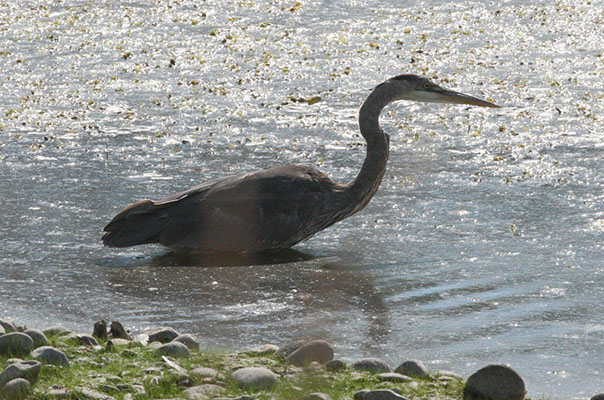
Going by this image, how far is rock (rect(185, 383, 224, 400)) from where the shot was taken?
4.99m

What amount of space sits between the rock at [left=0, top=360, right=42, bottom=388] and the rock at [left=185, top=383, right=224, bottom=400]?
744mm

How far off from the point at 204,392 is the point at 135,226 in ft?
11.6

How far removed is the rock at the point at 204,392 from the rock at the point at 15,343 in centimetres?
→ 105

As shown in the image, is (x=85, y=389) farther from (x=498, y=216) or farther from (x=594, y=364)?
(x=498, y=216)

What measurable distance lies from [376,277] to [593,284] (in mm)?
1495

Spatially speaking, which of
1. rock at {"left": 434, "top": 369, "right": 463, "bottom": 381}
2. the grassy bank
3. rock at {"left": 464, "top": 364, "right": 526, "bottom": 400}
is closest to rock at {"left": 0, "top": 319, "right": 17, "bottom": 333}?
the grassy bank

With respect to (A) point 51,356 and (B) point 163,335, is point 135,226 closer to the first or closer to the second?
(B) point 163,335

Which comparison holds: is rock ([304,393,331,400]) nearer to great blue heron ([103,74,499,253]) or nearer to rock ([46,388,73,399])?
rock ([46,388,73,399])

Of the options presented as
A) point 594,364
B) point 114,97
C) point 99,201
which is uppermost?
point 114,97

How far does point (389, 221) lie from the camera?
898cm

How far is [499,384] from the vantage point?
198 inches

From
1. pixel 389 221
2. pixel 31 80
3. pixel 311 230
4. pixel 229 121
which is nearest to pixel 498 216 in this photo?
pixel 389 221

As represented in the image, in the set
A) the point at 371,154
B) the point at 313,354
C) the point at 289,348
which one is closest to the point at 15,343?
the point at 289,348

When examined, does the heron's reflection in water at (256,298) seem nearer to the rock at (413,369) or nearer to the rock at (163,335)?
the rock at (163,335)
